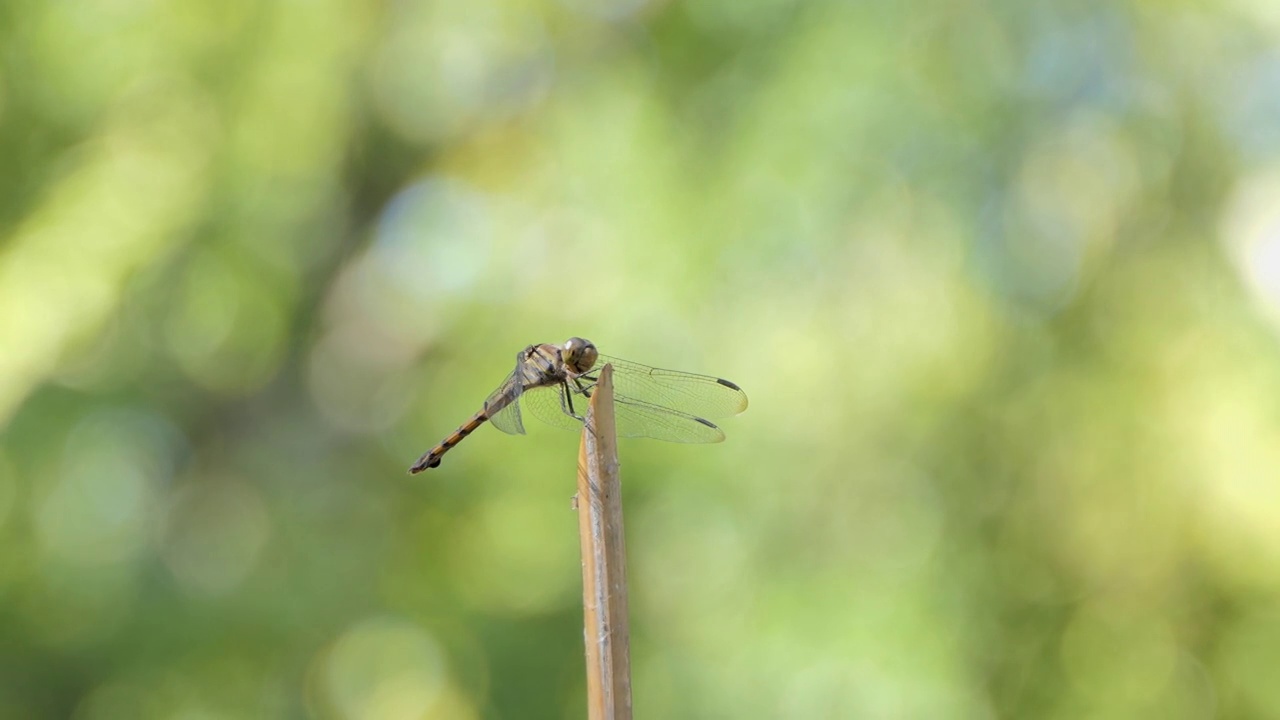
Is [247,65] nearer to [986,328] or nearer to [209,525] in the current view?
[209,525]

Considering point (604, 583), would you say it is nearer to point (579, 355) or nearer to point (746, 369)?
point (579, 355)

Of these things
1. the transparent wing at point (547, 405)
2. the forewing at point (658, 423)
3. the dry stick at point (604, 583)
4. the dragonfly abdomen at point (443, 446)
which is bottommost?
the dry stick at point (604, 583)

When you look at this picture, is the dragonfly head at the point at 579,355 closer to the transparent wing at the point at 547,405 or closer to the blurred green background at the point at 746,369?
the transparent wing at the point at 547,405

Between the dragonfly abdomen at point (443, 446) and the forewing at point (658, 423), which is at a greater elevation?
the dragonfly abdomen at point (443, 446)

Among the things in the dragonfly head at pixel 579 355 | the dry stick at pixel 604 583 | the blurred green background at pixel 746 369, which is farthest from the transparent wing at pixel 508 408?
the dry stick at pixel 604 583

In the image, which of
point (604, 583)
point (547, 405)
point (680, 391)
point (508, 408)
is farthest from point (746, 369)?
point (604, 583)

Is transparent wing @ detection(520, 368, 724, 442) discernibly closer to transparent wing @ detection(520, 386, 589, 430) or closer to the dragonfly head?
transparent wing @ detection(520, 386, 589, 430)
